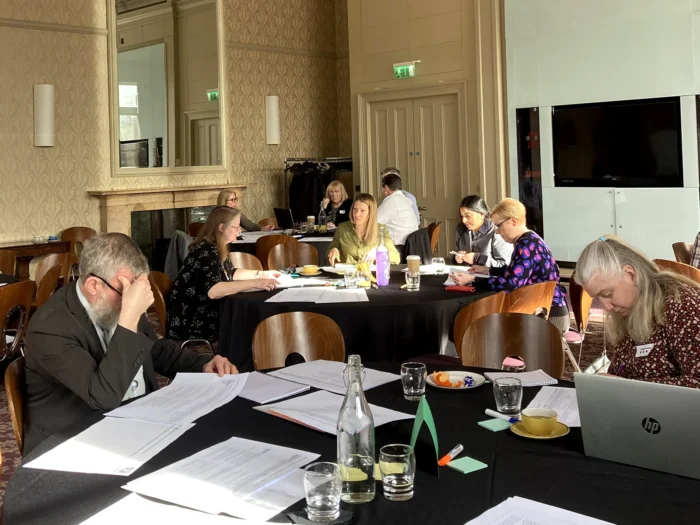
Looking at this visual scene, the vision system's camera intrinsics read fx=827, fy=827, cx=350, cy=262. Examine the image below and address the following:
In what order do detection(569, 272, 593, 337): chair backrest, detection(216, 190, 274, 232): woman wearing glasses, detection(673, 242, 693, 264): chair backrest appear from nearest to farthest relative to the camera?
detection(569, 272, 593, 337): chair backrest → detection(673, 242, 693, 264): chair backrest → detection(216, 190, 274, 232): woman wearing glasses

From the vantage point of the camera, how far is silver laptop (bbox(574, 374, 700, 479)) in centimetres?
187

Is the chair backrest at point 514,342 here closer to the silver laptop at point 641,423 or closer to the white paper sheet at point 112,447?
the silver laptop at point 641,423

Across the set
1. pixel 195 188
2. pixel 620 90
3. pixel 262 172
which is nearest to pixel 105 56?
pixel 195 188

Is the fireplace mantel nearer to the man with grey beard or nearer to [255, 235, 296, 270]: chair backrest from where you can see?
[255, 235, 296, 270]: chair backrest

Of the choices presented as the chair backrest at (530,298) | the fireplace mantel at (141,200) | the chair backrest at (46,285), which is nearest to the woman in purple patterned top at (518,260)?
A: the chair backrest at (530,298)

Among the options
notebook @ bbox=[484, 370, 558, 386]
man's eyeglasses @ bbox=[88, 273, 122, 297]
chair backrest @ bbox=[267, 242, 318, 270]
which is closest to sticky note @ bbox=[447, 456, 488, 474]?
notebook @ bbox=[484, 370, 558, 386]

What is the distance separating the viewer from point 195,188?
453 inches

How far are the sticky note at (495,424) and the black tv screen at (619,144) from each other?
7.53m

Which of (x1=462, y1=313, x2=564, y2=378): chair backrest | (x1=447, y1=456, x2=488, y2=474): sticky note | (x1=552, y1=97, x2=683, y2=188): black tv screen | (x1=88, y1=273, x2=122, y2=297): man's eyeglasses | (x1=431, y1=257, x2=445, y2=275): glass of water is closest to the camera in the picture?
(x1=447, y1=456, x2=488, y2=474): sticky note

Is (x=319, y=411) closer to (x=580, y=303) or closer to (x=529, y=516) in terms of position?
(x=529, y=516)

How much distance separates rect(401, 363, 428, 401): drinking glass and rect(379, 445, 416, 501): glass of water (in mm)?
760

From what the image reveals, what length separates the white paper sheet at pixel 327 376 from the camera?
2.83 meters

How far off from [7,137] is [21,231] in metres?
1.12

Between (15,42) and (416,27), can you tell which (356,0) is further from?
(15,42)
